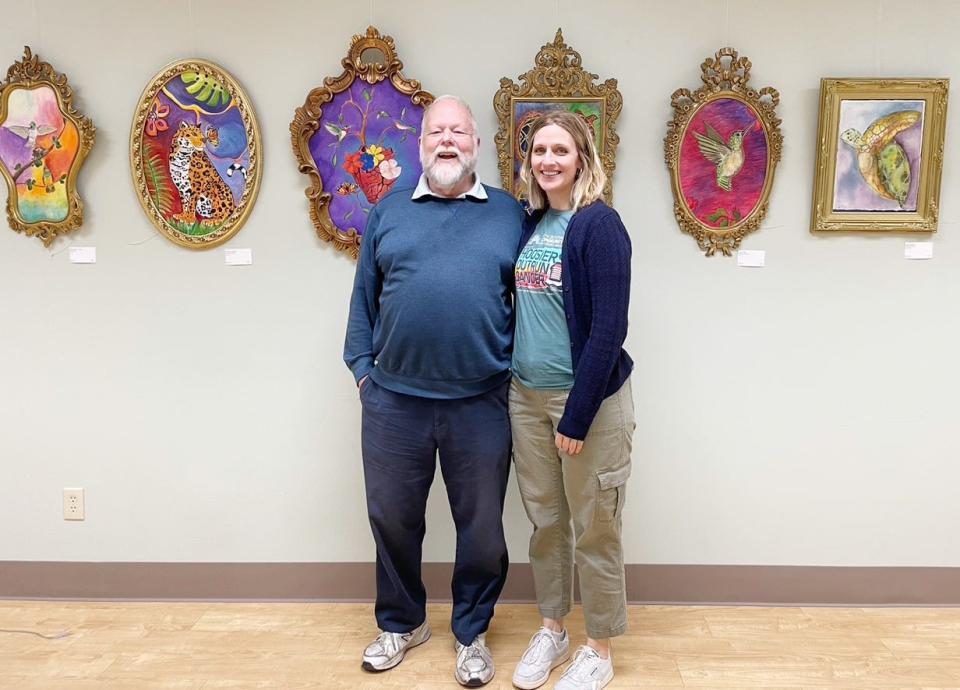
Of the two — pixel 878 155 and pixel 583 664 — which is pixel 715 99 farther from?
pixel 583 664

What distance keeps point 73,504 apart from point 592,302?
6.23 feet

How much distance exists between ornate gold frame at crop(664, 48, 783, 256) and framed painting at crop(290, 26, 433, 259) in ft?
2.55

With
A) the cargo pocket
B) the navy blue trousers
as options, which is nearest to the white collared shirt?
the navy blue trousers

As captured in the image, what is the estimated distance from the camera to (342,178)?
6.75 ft

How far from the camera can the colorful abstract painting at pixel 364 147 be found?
2020 mm

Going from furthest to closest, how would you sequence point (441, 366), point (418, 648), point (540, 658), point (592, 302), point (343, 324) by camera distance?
point (343, 324) < point (418, 648) < point (540, 658) < point (441, 366) < point (592, 302)

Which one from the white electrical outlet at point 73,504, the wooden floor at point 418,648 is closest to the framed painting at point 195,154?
the white electrical outlet at point 73,504

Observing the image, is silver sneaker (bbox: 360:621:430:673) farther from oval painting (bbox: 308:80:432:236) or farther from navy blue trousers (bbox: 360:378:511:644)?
oval painting (bbox: 308:80:432:236)

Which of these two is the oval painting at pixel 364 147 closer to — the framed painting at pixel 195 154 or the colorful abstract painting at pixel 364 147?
the colorful abstract painting at pixel 364 147

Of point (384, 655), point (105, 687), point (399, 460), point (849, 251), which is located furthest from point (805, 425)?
point (105, 687)

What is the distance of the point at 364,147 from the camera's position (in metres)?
2.04

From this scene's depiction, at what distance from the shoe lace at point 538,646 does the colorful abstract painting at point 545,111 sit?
134 centimetres

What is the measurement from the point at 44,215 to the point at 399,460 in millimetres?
1421

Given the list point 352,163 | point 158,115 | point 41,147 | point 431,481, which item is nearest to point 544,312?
point 431,481
